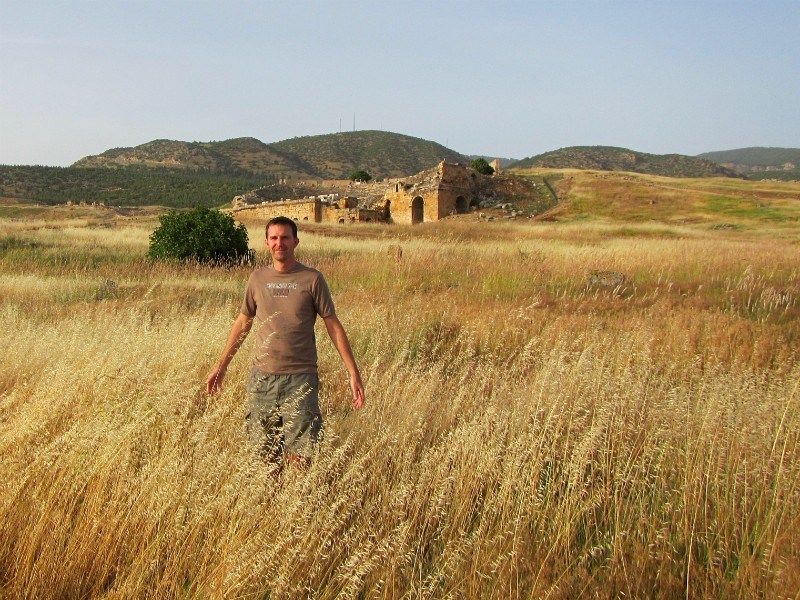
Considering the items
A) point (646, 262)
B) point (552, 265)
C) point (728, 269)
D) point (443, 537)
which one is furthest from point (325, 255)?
point (443, 537)

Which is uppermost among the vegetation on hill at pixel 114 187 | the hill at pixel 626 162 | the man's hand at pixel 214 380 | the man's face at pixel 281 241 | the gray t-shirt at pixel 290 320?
the hill at pixel 626 162

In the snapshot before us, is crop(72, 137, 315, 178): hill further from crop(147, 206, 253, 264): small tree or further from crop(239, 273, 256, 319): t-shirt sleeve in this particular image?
crop(239, 273, 256, 319): t-shirt sleeve

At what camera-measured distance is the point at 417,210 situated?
34.4 meters

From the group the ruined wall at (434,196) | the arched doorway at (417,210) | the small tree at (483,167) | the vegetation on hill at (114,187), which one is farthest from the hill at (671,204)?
the vegetation on hill at (114,187)

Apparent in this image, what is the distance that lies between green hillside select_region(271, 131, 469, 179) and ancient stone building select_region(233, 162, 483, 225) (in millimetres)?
51239

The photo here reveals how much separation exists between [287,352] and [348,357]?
33 cm

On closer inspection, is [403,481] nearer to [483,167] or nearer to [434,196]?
[434,196]

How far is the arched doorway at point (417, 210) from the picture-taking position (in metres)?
33.9

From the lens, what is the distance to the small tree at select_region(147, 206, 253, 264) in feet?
41.7

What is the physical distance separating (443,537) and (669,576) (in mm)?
954

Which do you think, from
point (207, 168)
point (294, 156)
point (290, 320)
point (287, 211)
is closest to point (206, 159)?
point (207, 168)

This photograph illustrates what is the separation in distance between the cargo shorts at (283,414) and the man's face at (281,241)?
0.66 m

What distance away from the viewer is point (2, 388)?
155 inches

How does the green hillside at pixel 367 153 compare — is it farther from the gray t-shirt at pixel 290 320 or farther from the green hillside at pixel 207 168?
the gray t-shirt at pixel 290 320
